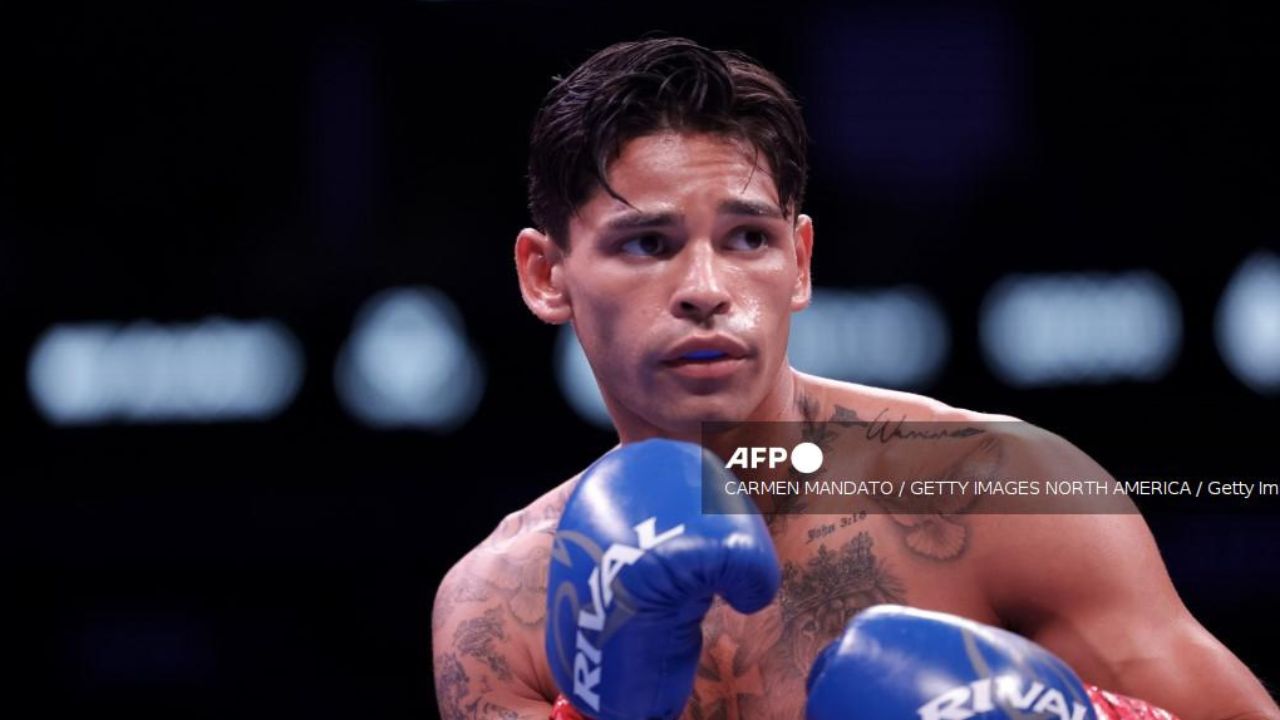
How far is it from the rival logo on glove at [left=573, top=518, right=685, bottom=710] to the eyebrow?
644 mm

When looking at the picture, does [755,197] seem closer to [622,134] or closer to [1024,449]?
[622,134]

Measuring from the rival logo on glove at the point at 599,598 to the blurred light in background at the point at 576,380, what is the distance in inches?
78.9

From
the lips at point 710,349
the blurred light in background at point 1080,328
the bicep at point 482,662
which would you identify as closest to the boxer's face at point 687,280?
the lips at point 710,349

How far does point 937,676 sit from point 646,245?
38.0 inches

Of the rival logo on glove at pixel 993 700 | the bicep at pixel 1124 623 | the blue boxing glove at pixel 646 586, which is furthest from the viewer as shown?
the bicep at pixel 1124 623

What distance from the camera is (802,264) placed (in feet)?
8.95

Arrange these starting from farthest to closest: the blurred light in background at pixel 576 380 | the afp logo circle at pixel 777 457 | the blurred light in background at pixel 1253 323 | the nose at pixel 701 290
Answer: the blurred light in background at pixel 576 380 < the blurred light in background at pixel 1253 323 < the afp logo circle at pixel 777 457 < the nose at pixel 701 290

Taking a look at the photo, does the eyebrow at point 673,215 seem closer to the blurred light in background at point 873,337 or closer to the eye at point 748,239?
the eye at point 748,239

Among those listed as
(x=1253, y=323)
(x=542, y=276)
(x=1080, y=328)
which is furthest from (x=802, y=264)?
(x=1253, y=323)

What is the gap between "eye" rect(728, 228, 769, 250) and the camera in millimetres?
2471

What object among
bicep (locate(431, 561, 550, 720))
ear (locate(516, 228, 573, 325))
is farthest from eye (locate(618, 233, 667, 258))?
bicep (locate(431, 561, 550, 720))

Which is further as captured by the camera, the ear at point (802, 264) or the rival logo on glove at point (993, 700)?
→ the ear at point (802, 264)

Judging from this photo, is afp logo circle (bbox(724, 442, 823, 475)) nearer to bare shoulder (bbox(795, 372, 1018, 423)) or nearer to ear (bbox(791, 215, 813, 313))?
bare shoulder (bbox(795, 372, 1018, 423))

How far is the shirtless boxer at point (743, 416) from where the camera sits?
7.33 ft
